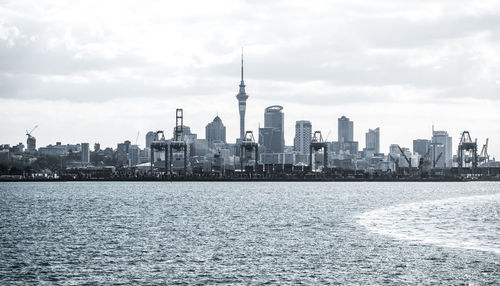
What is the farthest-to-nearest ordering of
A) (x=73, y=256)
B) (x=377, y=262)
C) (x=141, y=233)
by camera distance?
(x=141, y=233), (x=73, y=256), (x=377, y=262)

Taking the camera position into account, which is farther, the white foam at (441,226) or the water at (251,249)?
the white foam at (441,226)

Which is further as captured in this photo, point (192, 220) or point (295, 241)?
point (192, 220)

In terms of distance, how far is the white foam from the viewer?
8111cm

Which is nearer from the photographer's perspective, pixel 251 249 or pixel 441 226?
pixel 251 249

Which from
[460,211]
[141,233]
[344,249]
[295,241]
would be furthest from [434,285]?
[460,211]

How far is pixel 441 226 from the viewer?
99.6 meters

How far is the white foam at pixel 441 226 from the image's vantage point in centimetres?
8111

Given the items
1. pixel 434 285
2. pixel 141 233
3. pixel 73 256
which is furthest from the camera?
pixel 141 233

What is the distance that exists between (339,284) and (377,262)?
1057 centimetres

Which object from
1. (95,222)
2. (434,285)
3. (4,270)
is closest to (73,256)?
(4,270)

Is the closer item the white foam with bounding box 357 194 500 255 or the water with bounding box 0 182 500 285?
the water with bounding box 0 182 500 285

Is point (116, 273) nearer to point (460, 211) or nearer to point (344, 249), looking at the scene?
point (344, 249)

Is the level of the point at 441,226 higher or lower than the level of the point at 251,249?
higher

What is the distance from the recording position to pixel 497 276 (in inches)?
2267
